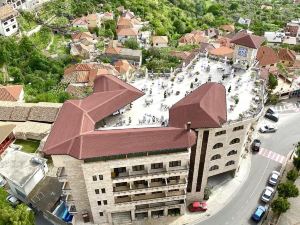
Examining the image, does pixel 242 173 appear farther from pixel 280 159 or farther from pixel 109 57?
pixel 109 57

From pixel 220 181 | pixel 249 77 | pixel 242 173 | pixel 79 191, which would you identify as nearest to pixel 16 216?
pixel 79 191

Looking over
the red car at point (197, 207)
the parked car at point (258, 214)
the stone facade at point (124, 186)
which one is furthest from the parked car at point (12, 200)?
the parked car at point (258, 214)

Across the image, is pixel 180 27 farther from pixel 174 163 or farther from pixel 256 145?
pixel 174 163

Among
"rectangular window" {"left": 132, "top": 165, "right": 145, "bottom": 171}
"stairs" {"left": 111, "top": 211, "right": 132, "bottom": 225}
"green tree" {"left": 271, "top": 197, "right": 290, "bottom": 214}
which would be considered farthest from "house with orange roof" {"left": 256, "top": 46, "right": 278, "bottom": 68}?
"stairs" {"left": 111, "top": 211, "right": 132, "bottom": 225}

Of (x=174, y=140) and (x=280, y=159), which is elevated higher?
(x=174, y=140)

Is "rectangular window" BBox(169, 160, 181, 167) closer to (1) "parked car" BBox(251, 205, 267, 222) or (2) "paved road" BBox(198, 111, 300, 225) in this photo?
(2) "paved road" BBox(198, 111, 300, 225)

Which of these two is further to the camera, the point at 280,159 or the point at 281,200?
the point at 280,159
